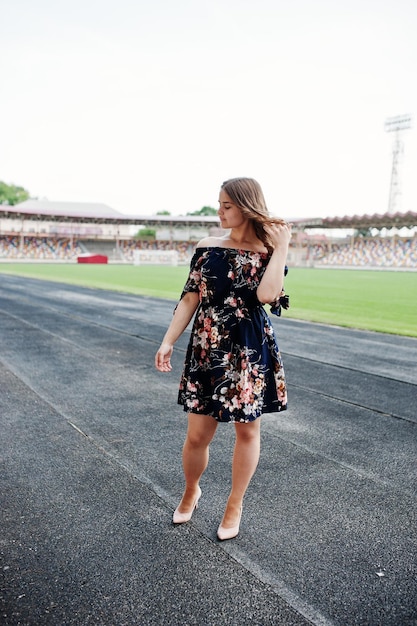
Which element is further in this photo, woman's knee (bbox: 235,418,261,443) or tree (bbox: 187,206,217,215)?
tree (bbox: 187,206,217,215)

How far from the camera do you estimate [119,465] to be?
11.6 ft

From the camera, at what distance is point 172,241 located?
3054 inches

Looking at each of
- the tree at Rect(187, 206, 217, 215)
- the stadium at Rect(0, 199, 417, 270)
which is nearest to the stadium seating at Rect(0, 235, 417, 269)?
the stadium at Rect(0, 199, 417, 270)

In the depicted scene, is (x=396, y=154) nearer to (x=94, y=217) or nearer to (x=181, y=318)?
(x=94, y=217)

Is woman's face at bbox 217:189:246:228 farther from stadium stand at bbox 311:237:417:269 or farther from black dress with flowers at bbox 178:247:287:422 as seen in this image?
stadium stand at bbox 311:237:417:269

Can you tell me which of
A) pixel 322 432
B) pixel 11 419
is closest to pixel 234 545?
pixel 322 432

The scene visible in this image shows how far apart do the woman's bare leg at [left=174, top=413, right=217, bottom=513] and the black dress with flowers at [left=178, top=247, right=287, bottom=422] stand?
0.08 metres

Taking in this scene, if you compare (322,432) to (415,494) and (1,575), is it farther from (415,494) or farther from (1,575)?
(1,575)

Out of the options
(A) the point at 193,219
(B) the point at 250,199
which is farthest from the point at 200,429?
(A) the point at 193,219

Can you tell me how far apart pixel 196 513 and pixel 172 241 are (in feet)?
249

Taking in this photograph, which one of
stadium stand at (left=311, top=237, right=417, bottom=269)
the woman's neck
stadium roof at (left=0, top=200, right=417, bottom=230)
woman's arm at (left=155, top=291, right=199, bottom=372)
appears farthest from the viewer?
stadium stand at (left=311, top=237, right=417, bottom=269)

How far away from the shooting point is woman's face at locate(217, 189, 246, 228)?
251 cm

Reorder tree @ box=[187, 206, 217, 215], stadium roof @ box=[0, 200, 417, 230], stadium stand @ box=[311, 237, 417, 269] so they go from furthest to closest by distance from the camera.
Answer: tree @ box=[187, 206, 217, 215], stadium stand @ box=[311, 237, 417, 269], stadium roof @ box=[0, 200, 417, 230]

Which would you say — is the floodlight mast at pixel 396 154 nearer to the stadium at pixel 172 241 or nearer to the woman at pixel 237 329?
the stadium at pixel 172 241
